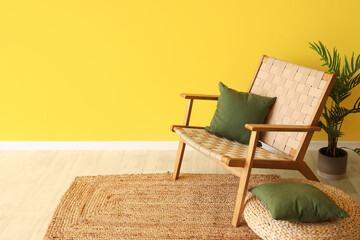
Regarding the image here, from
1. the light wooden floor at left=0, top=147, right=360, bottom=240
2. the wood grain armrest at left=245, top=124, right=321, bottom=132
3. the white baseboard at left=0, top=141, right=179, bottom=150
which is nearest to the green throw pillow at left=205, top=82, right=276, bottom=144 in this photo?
the wood grain armrest at left=245, top=124, right=321, bottom=132

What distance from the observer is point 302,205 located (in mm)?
2291

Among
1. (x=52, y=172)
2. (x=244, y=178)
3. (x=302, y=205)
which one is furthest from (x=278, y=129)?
(x=52, y=172)

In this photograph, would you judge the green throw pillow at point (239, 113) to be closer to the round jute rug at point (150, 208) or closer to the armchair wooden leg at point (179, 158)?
the armchair wooden leg at point (179, 158)

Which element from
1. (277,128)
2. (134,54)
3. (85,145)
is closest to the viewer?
(277,128)

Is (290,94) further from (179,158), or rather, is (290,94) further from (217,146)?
(179,158)

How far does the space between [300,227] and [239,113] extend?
0.90m

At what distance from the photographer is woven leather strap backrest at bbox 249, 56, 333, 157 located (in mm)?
2727

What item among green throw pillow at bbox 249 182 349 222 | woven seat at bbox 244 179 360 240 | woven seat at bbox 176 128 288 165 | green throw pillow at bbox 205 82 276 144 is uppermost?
green throw pillow at bbox 205 82 276 144

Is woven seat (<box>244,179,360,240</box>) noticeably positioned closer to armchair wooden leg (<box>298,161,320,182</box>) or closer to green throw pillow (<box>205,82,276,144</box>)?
armchair wooden leg (<box>298,161,320,182</box>)

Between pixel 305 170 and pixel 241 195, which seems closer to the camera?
pixel 241 195

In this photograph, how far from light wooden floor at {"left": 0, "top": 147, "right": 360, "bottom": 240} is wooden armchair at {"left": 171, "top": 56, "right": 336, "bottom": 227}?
0.41 meters

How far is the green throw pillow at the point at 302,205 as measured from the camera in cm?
228

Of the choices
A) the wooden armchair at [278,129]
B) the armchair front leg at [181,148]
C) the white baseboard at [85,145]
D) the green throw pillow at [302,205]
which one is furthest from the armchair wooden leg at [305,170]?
the white baseboard at [85,145]

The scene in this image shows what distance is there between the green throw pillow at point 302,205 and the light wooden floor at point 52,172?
0.72 m
